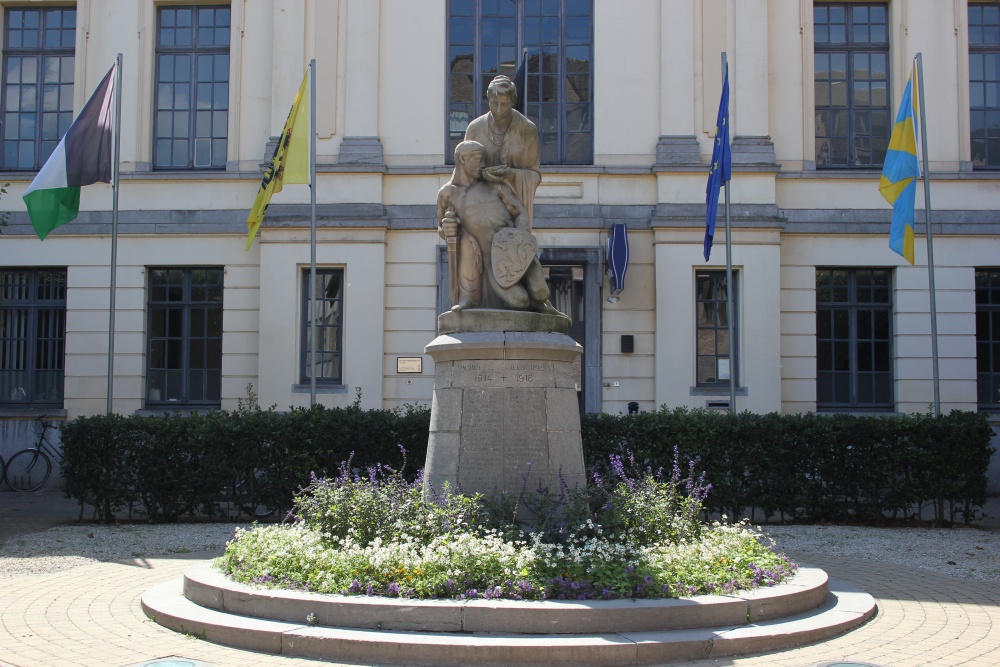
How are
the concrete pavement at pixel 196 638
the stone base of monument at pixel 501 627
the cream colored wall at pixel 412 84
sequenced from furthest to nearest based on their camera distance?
1. the cream colored wall at pixel 412 84
2. the concrete pavement at pixel 196 638
3. the stone base of monument at pixel 501 627

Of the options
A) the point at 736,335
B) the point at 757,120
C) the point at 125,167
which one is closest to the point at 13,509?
the point at 125,167

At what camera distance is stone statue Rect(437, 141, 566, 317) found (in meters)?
8.51

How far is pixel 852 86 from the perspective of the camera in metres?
18.2

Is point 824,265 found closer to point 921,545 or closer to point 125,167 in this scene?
point 921,545

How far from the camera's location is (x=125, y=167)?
1825cm

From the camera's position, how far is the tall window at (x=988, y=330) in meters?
17.7

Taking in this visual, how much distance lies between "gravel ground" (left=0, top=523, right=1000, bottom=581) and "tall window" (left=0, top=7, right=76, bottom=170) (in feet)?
30.4

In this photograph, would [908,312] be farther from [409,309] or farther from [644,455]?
[409,309]

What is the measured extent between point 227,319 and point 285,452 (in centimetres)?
597

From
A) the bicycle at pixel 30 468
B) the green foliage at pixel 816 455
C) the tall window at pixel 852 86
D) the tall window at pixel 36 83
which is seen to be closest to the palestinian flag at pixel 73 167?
the tall window at pixel 36 83

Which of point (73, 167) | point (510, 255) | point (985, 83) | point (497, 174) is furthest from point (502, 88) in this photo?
point (985, 83)

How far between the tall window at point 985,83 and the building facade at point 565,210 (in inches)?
1.6

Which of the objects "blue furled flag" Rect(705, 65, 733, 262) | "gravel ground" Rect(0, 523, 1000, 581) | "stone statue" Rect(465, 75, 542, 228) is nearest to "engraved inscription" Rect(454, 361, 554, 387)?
"stone statue" Rect(465, 75, 542, 228)

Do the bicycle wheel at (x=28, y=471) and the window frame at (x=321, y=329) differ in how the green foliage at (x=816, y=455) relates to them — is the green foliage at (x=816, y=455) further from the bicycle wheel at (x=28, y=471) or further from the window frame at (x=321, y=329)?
the bicycle wheel at (x=28, y=471)
